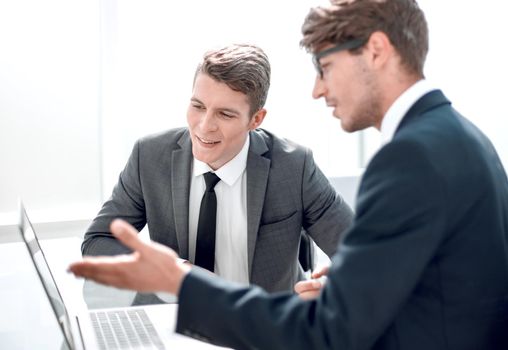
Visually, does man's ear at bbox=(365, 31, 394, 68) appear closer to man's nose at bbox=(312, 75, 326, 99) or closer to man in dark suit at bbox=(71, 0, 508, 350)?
man in dark suit at bbox=(71, 0, 508, 350)

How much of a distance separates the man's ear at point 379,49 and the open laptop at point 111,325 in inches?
27.9

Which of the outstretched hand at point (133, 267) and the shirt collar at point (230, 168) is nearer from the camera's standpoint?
the outstretched hand at point (133, 267)

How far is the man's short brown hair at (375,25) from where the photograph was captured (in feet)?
4.44

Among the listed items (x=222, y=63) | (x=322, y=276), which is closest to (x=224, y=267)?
(x=322, y=276)

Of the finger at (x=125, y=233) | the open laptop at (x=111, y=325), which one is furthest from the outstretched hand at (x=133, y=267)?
the open laptop at (x=111, y=325)

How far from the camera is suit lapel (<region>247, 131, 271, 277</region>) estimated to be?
7.59 feet

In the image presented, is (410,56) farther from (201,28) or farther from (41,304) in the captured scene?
(201,28)

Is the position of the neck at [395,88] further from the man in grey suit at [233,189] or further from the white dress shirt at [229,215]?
the white dress shirt at [229,215]

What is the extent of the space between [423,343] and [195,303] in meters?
0.41

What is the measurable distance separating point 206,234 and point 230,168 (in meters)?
0.25

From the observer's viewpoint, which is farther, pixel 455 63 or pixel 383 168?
pixel 455 63

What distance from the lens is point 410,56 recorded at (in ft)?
4.50

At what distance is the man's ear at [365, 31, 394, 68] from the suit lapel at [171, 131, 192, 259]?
1128 mm

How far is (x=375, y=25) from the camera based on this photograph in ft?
4.45
